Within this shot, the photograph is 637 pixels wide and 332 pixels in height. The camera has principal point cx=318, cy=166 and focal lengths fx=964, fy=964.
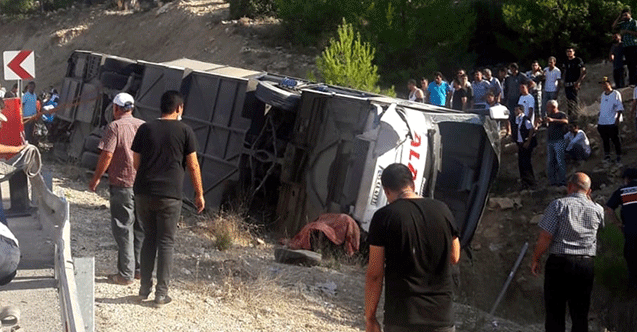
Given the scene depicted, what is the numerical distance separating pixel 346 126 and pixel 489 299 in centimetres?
352

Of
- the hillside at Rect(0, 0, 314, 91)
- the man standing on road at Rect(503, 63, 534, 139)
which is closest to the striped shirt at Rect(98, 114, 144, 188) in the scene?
the man standing on road at Rect(503, 63, 534, 139)

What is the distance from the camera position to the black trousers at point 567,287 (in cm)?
765

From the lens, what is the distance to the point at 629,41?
18391 mm

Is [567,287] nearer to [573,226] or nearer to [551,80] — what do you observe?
[573,226]

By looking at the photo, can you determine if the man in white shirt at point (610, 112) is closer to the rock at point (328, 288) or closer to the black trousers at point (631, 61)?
the black trousers at point (631, 61)

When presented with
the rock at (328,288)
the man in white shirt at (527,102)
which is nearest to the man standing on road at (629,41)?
the man in white shirt at (527,102)

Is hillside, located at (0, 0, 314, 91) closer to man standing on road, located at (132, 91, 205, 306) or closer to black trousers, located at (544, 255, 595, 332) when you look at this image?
black trousers, located at (544, 255, 595, 332)

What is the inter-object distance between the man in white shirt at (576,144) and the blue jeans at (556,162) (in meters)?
0.19

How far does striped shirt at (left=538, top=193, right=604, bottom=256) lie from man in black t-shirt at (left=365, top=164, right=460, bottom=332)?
281cm

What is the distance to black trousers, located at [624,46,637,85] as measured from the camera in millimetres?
18547

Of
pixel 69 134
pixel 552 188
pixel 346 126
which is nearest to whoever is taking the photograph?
pixel 346 126

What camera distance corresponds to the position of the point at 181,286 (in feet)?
28.1

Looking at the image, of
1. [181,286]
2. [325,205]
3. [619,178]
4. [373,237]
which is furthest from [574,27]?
[373,237]

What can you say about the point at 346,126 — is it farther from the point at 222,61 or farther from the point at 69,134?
the point at 222,61
